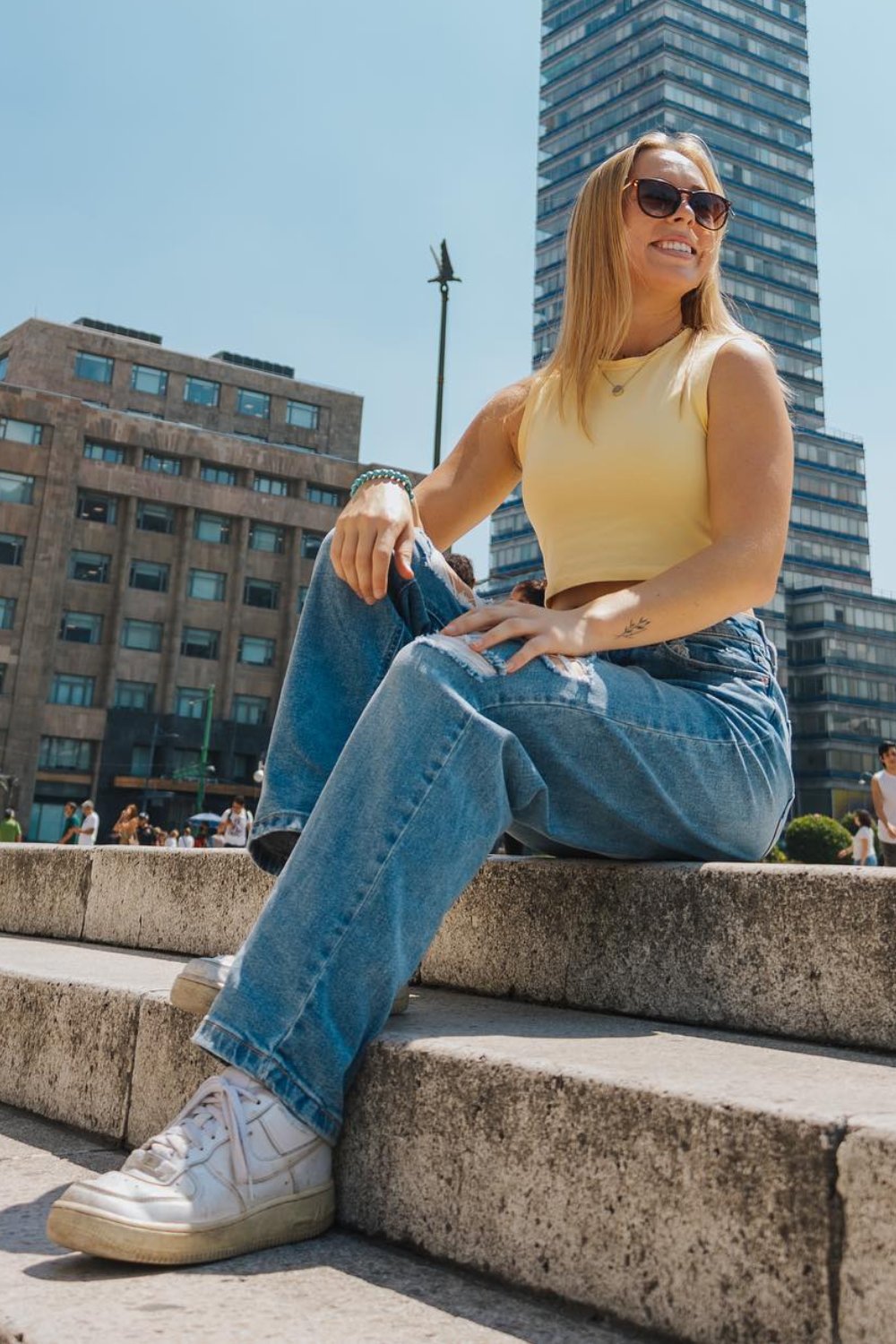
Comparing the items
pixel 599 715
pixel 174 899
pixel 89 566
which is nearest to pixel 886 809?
pixel 174 899

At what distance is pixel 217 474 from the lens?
50.6m

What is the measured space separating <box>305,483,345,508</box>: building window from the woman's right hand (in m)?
50.7

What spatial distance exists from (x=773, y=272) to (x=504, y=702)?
10897 cm

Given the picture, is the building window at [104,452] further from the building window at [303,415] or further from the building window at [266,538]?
the building window at [303,415]

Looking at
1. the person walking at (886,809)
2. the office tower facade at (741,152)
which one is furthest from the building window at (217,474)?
the person walking at (886,809)

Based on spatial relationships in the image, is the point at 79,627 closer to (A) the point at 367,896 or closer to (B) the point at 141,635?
(B) the point at 141,635

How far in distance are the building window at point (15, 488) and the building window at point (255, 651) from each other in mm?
10727

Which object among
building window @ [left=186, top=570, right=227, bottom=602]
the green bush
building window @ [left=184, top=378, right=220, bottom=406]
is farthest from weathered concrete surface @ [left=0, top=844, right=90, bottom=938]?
building window @ [left=184, top=378, right=220, bottom=406]

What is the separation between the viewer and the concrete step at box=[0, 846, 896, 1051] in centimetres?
189

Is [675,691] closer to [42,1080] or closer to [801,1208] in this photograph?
[801,1208]

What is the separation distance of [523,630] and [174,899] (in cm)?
225

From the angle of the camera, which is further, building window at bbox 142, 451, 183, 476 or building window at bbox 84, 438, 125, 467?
building window at bbox 142, 451, 183, 476

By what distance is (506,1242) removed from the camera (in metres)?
1.46

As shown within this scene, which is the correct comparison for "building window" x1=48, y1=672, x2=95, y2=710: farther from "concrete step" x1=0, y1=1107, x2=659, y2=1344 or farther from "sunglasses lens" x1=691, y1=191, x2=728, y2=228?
"concrete step" x1=0, y1=1107, x2=659, y2=1344
